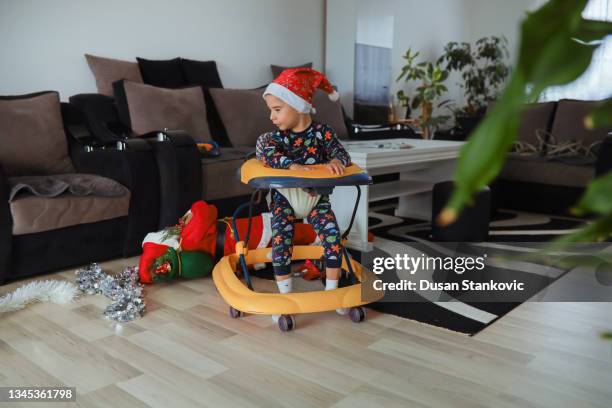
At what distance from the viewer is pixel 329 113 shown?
12.9ft

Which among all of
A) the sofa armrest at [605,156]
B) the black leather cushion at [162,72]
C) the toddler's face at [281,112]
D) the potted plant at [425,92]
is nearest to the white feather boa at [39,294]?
the toddler's face at [281,112]

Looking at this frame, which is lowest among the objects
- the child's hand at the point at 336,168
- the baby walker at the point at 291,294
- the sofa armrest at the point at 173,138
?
the baby walker at the point at 291,294

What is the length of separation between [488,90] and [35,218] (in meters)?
5.07

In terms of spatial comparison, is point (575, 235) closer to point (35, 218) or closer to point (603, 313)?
point (603, 313)

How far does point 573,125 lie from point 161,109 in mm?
2870

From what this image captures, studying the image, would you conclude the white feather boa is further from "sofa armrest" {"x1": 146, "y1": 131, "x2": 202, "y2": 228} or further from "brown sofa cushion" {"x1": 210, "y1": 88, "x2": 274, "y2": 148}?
"brown sofa cushion" {"x1": 210, "y1": 88, "x2": 274, "y2": 148}

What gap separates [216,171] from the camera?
2.70 meters

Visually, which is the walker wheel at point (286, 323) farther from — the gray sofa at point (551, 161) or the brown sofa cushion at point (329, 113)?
the brown sofa cushion at point (329, 113)

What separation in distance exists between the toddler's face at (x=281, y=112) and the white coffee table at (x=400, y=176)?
756 millimetres

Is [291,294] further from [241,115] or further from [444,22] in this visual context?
[444,22]

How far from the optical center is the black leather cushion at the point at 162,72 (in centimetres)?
335

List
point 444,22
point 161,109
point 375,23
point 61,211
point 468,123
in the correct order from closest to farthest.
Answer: point 61,211, point 161,109, point 468,123, point 375,23, point 444,22

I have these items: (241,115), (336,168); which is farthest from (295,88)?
(241,115)

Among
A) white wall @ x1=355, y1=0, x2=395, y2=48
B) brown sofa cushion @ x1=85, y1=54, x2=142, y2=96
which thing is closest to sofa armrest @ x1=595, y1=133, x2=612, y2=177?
white wall @ x1=355, y1=0, x2=395, y2=48
